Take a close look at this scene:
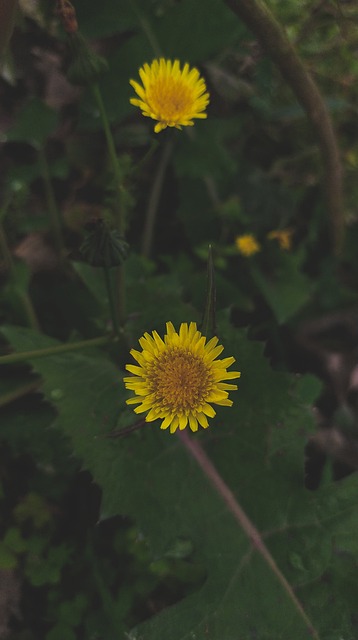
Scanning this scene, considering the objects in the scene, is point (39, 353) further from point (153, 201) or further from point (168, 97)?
point (153, 201)

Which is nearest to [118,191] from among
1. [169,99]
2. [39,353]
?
[169,99]

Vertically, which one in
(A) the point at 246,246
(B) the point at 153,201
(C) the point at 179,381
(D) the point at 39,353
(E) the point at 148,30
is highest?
(E) the point at 148,30

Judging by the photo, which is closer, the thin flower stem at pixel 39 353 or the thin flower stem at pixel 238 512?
the thin flower stem at pixel 39 353

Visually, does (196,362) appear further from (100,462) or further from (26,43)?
(26,43)

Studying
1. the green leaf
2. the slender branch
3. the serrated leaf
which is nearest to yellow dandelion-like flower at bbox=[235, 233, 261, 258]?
the slender branch

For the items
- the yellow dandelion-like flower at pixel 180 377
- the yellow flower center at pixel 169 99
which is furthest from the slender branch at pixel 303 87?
the yellow dandelion-like flower at pixel 180 377

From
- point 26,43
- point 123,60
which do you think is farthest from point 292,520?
point 26,43

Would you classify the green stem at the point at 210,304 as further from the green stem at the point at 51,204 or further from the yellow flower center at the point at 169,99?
the green stem at the point at 51,204
